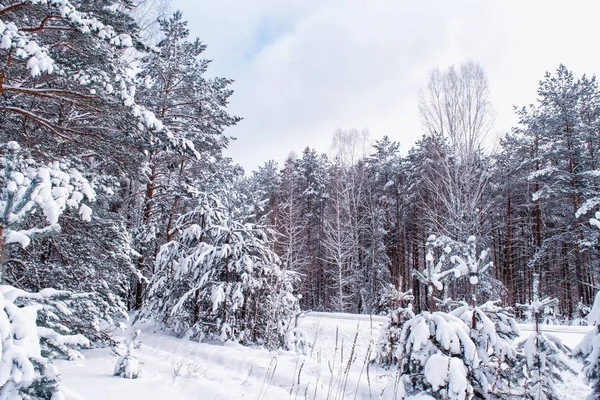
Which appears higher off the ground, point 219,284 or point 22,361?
point 22,361

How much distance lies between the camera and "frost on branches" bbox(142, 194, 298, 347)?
321 inches

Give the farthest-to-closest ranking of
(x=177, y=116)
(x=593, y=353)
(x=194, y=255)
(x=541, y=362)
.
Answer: (x=177, y=116), (x=194, y=255), (x=541, y=362), (x=593, y=353)

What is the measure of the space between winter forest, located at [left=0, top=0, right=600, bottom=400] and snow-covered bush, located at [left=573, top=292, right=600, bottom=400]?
1 centimetres

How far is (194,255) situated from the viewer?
8.54m

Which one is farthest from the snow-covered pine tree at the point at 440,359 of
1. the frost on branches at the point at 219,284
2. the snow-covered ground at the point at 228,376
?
the frost on branches at the point at 219,284

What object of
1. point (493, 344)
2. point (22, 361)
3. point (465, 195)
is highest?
point (465, 195)

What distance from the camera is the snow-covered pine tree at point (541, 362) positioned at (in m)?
3.56

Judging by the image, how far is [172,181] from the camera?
13.2 metres

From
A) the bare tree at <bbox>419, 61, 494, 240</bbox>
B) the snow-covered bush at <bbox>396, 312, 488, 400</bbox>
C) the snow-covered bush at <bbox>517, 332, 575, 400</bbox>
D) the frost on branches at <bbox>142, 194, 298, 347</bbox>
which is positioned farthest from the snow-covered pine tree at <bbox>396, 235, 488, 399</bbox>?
the bare tree at <bbox>419, 61, 494, 240</bbox>

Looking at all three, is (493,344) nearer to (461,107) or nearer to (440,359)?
(440,359)

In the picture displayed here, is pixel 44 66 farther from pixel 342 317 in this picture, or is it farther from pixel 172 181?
pixel 342 317

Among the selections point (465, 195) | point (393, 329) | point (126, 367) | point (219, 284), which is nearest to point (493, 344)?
point (393, 329)

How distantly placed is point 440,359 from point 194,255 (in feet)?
21.6

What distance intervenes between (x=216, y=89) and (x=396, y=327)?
1249 cm
